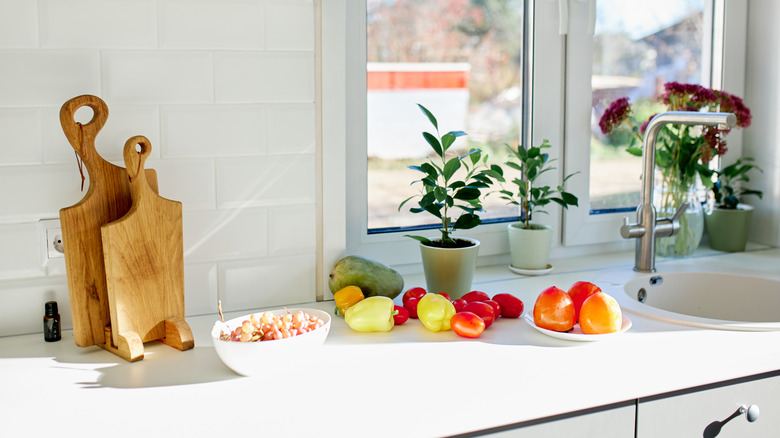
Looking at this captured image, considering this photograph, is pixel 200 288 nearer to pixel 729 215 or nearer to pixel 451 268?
pixel 451 268

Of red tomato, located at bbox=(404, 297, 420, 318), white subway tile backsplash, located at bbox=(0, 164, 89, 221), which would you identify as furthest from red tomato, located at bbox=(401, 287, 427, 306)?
white subway tile backsplash, located at bbox=(0, 164, 89, 221)

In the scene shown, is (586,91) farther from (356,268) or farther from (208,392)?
(208,392)

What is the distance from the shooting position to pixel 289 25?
5.00 ft

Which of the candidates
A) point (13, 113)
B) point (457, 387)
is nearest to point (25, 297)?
point (13, 113)

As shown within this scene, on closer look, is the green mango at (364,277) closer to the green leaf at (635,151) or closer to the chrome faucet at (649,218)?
the chrome faucet at (649,218)

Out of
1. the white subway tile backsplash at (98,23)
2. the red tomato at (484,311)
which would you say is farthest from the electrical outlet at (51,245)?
the red tomato at (484,311)

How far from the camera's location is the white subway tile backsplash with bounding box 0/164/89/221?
1340 millimetres

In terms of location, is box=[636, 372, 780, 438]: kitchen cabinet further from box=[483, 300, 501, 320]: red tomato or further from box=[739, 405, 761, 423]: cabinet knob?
box=[483, 300, 501, 320]: red tomato

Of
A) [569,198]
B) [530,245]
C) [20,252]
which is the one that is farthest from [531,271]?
[20,252]

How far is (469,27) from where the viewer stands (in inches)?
75.3

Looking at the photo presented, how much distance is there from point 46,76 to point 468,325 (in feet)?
2.87

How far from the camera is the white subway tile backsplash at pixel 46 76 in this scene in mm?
1315

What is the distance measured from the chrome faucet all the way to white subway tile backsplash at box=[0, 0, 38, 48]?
51.9 inches

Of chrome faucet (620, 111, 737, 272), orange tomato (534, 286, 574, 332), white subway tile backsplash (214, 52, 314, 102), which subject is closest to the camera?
orange tomato (534, 286, 574, 332)
